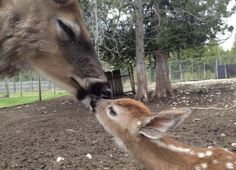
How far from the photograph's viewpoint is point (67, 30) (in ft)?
14.0

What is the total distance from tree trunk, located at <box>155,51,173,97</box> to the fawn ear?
17883mm

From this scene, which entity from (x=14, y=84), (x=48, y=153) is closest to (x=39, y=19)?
A: (x=48, y=153)

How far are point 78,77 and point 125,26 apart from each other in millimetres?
19105

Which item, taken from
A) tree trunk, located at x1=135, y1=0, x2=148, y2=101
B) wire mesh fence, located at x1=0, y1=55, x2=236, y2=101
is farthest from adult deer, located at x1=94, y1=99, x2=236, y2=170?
wire mesh fence, located at x1=0, y1=55, x2=236, y2=101

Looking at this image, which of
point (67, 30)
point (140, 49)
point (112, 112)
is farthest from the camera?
point (140, 49)

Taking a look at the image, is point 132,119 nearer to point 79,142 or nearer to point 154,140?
point 154,140

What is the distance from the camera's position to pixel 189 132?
9.95m

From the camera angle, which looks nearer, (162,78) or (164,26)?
(164,26)

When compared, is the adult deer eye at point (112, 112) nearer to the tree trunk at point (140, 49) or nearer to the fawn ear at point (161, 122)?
the fawn ear at point (161, 122)

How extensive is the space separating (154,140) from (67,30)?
A: 77.5 inches

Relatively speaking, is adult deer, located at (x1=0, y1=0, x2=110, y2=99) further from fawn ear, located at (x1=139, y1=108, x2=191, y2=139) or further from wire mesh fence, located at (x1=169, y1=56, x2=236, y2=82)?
wire mesh fence, located at (x1=169, y1=56, x2=236, y2=82)

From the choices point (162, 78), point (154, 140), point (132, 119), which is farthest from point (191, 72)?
point (154, 140)

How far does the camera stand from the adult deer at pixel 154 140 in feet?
17.2

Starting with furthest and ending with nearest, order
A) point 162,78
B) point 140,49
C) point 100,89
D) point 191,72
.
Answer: point 191,72, point 162,78, point 140,49, point 100,89
